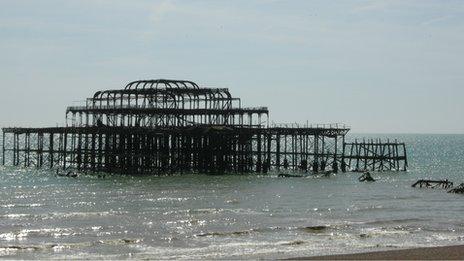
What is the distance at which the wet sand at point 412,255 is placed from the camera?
2589 cm

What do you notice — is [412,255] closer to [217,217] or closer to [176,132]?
[217,217]

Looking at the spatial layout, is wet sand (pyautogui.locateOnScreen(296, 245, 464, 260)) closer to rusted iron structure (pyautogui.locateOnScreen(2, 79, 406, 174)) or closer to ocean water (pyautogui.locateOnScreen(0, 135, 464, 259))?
ocean water (pyautogui.locateOnScreen(0, 135, 464, 259))

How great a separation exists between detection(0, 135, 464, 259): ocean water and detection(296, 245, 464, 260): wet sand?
1.39 m

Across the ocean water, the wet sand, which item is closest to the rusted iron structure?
the ocean water

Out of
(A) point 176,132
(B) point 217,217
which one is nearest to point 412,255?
(B) point 217,217

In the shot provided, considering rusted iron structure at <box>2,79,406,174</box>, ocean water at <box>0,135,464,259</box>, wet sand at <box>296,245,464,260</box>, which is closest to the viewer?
wet sand at <box>296,245,464,260</box>

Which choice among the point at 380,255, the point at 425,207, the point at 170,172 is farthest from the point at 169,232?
the point at 170,172

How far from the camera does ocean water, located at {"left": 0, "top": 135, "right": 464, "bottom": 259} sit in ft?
98.2

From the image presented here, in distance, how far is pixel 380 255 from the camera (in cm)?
2677

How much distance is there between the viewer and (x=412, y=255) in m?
26.6

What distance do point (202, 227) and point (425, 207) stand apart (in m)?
15.2

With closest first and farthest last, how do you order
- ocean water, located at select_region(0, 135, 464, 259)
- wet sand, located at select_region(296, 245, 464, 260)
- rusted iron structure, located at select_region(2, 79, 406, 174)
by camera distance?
wet sand, located at select_region(296, 245, 464, 260), ocean water, located at select_region(0, 135, 464, 259), rusted iron structure, located at select_region(2, 79, 406, 174)

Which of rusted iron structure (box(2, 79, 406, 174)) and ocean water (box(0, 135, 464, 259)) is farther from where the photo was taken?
rusted iron structure (box(2, 79, 406, 174))

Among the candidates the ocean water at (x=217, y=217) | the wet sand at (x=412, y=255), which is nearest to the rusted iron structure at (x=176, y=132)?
the ocean water at (x=217, y=217)
